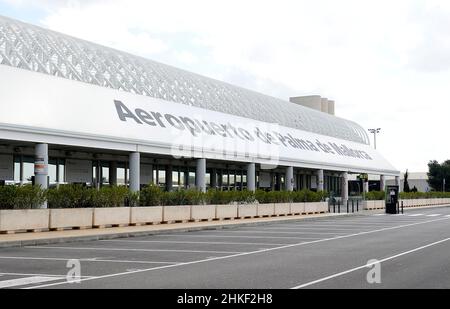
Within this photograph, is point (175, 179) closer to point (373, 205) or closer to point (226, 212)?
point (226, 212)

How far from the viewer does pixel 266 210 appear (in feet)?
114

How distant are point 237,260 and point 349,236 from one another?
8690mm

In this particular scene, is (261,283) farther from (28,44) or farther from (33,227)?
(28,44)

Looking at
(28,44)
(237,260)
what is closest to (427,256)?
(237,260)

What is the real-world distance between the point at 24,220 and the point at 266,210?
17.3 metres

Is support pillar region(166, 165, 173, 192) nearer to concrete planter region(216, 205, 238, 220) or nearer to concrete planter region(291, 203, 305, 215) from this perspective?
concrete planter region(291, 203, 305, 215)

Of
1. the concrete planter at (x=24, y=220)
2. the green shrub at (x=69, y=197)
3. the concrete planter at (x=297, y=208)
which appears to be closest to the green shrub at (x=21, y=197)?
the green shrub at (x=69, y=197)

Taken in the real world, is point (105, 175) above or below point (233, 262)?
above

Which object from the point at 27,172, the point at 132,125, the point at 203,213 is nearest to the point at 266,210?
the point at 203,213

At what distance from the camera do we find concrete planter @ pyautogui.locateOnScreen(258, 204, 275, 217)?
3403 centimetres

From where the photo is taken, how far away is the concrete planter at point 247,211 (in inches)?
1259

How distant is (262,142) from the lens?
45531 mm

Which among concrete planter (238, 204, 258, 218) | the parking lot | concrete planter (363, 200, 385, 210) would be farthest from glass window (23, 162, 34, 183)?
concrete planter (363, 200, 385, 210)

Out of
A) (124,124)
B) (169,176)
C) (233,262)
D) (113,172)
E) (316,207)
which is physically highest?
(124,124)
